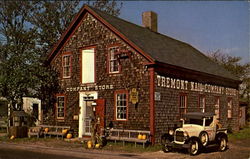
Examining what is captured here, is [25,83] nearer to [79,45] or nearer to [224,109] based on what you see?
[79,45]

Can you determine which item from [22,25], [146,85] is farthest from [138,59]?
[22,25]

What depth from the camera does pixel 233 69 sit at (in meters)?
42.2

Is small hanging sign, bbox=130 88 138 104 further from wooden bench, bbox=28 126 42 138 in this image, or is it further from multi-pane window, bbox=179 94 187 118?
wooden bench, bbox=28 126 42 138

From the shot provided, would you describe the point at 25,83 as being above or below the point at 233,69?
below

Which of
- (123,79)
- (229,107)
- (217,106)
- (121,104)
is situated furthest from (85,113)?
(229,107)

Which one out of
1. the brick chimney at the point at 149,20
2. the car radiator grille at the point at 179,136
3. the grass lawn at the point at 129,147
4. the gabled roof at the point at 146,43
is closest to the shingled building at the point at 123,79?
the gabled roof at the point at 146,43

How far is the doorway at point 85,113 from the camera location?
67.5 feet

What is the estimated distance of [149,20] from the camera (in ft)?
85.0

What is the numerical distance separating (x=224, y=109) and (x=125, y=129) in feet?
35.0

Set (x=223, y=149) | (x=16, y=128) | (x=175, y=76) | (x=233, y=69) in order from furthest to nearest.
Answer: (x=233, y=69) → (x=16, y=128) → (x=175, y=76) → (x=223, y=149)

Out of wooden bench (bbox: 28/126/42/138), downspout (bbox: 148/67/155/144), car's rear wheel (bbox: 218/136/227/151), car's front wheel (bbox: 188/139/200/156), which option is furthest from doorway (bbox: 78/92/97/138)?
car's rear wheel (bbox: 218/136/227/151)

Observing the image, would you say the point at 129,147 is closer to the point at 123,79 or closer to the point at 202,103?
the point at 123,79

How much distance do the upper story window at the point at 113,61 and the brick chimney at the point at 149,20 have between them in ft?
24.1

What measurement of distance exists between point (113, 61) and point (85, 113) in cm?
401
